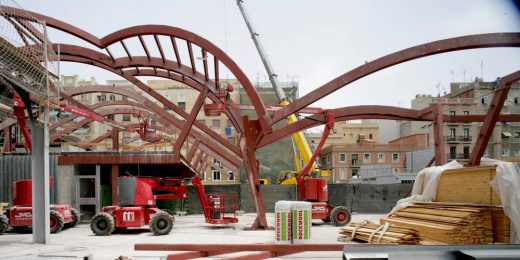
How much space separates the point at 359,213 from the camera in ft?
129

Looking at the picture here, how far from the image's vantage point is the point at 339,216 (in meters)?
27.2

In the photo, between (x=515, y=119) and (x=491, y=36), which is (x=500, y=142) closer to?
(x=515, y=119)

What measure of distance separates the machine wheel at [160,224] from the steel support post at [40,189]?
15.1ft

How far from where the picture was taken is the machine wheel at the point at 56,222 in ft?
77.8

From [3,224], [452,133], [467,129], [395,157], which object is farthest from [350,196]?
[467,129]

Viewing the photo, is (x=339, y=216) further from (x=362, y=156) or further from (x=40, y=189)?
(x=362, y=156)

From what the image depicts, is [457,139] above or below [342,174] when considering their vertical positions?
above

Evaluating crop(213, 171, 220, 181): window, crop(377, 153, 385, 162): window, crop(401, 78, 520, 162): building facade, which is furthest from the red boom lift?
crop(377, 153, 385, 162): window

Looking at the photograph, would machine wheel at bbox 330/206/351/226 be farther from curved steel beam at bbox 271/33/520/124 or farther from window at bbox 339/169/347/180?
window at bbox 339/169/347/180

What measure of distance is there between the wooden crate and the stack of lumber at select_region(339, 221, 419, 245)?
2020 millimetres

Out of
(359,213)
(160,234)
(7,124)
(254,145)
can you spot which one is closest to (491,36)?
(254,145)

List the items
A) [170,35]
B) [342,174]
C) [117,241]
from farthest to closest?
[342,174]
[170,35]
[117,241]

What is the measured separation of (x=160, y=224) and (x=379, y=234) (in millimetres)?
10076

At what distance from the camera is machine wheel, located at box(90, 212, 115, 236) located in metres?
22.0
